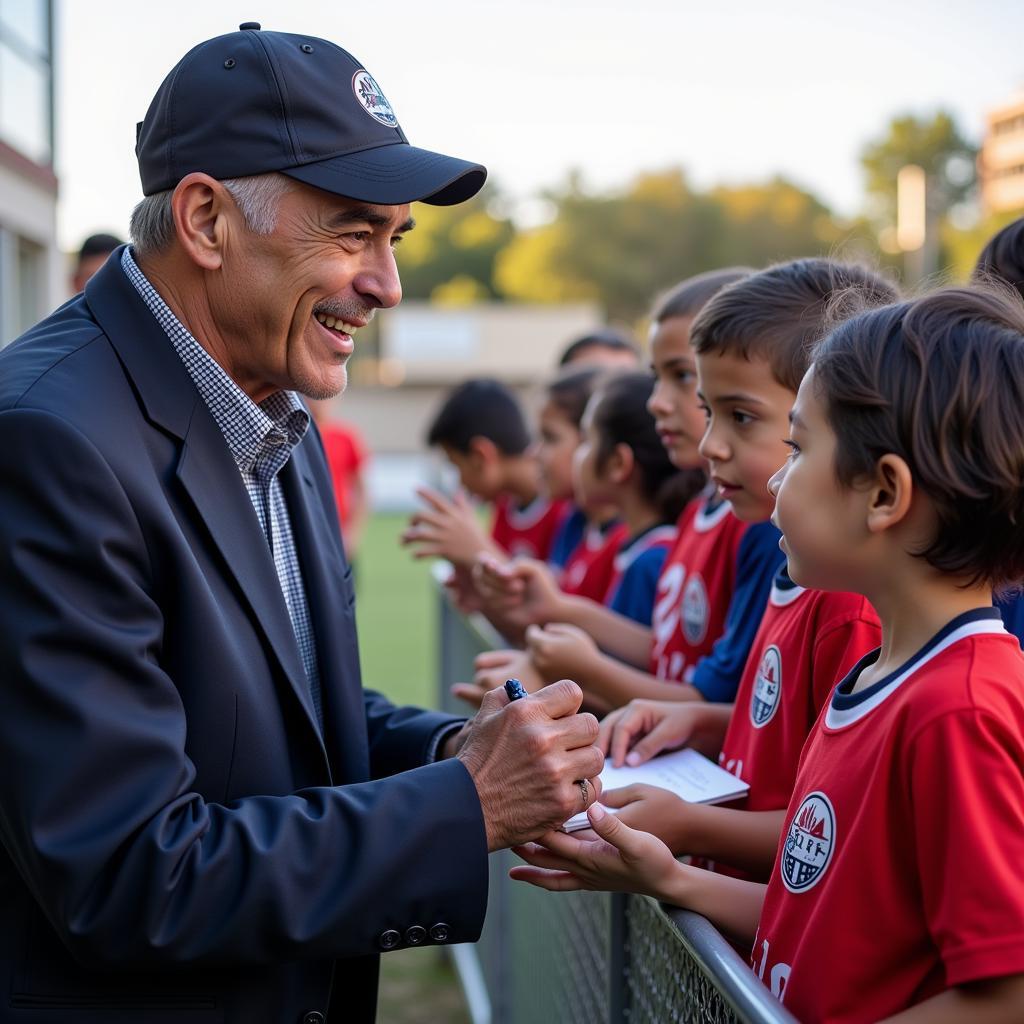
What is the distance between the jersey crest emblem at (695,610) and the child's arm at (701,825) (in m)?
0.90

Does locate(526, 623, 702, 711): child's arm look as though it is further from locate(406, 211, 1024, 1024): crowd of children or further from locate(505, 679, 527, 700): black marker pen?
locate(505, 679, 527, 700): black marker pen

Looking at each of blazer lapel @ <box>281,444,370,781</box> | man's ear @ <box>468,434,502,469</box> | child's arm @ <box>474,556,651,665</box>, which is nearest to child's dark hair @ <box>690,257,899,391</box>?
blazer lapel @ <box>281,444,370,781</box>

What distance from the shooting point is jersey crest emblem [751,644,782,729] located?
6.97 feet

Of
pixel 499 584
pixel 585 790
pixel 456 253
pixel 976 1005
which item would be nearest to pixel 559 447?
pixel 499 584

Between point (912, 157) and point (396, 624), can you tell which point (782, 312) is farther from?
point (912, 157)

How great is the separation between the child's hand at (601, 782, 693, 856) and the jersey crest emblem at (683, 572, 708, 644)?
3.03ft

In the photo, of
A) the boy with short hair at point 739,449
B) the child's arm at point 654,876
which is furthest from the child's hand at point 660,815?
the boy with short hair at point 739,449

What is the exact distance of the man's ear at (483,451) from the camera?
582 centimetres

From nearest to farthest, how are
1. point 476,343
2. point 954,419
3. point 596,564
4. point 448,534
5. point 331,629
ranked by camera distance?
point 954,419 < point 331,629 < point 448,534 < point 596,564 < point 476,343

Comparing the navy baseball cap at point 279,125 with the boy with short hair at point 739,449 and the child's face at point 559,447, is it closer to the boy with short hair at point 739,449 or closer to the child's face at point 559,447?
the boy with short hair at point 739,449

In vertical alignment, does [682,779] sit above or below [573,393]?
below

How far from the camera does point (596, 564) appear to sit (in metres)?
4.48

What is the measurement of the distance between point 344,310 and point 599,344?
4246 millimetres

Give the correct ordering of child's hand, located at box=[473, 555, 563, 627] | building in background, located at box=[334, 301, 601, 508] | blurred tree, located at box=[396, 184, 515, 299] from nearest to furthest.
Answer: child's hand, located at box=[473, 555, 563, 627], building in background, located at box=[334, 301, 601, 508], blurred tree, located at box=[396, 184, 515, 299]
